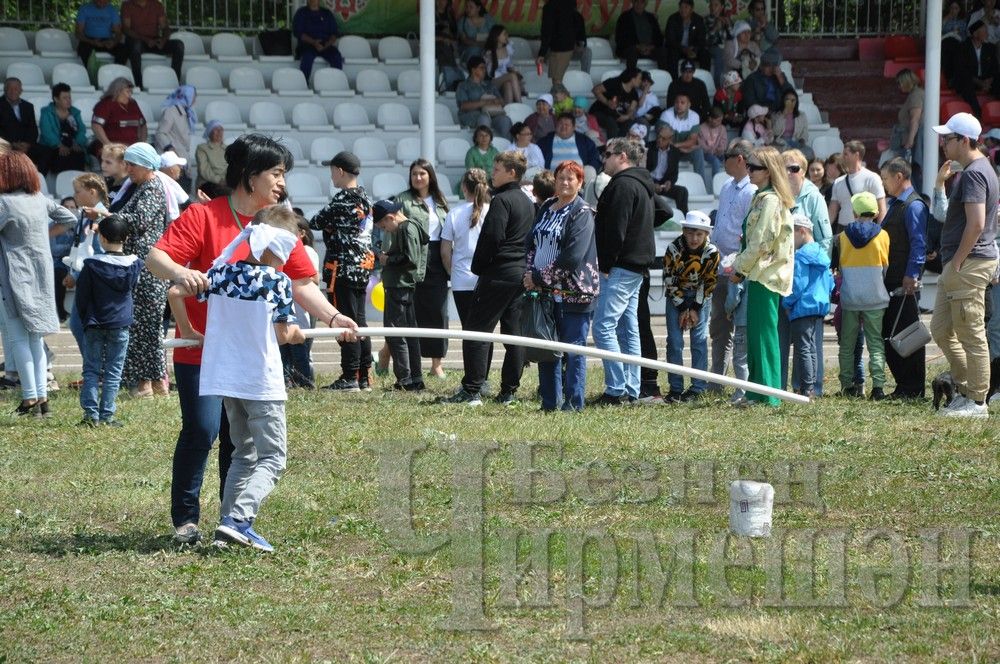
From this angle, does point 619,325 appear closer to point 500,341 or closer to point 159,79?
point 500,341

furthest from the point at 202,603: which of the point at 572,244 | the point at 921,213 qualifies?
the point at 921,213

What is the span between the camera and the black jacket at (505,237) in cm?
1034

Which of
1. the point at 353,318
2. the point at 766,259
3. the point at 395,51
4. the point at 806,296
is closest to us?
the point at 766,259

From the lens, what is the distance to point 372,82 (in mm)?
21547

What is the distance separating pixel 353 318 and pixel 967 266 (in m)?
4.81

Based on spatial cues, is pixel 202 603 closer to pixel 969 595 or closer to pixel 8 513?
pixel 8 513

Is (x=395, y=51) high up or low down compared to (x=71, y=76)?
up

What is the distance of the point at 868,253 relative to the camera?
11125 mm

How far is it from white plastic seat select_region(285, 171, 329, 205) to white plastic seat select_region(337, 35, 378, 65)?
12.4ft

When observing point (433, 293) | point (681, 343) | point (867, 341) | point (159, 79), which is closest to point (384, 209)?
point (433, 293)

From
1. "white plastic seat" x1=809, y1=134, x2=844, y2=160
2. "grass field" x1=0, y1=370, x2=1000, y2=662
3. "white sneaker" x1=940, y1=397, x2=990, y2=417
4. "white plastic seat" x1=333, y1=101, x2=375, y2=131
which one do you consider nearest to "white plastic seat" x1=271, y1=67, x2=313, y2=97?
"white plastic seat" x1=333, y1=101, x2=375, y2=131

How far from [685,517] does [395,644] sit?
2206 mm

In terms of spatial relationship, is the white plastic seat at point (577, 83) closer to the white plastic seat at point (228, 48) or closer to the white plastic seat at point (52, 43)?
the white plastic seat at point (228, 48)

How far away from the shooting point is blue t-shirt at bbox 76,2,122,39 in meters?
20.2
